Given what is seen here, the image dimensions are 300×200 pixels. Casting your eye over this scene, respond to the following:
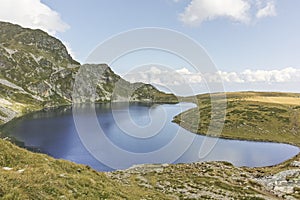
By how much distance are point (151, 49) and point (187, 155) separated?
55.1 m

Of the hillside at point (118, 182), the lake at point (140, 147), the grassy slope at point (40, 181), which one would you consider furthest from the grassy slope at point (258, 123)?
the grassy slope at point (40, 181)

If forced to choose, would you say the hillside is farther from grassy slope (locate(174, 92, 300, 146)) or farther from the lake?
grassy slope (locate(174, 92, 300, 146))

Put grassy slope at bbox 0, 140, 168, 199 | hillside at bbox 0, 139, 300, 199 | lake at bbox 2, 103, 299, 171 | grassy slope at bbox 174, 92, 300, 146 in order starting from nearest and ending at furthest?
grassy slope at bbox 0, 140, 168, 199 < hillside at bbox 0, 139, 300, 199 < lake at bbox 2, 103, 299, 171 < grassy slope at bbox 174, 92, 300, 146

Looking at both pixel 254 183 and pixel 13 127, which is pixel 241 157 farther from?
pixel 13 127

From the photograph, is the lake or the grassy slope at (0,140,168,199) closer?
the grassy slope at (0,140,168,199)

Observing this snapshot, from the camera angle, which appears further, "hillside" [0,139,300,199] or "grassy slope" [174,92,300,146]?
"grassy slope" [174,92,300,146]

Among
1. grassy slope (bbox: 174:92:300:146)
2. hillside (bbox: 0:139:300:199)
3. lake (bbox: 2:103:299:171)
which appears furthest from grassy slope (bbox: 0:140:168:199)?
grassy slope (bbox: 174:92:300:146)

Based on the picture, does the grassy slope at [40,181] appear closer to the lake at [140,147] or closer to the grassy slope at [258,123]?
the lake at [140,147]

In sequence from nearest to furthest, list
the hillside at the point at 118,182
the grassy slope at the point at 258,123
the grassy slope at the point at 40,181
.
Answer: the grassy slope at the point at 40,181
the hillside at the point at 118,182
the grassy slope at the point at 258,123

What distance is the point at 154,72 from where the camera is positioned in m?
51.0

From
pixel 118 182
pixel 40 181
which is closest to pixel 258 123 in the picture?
pixel 118 182

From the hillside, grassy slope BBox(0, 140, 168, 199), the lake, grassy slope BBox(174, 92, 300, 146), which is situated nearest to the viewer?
grassy slope BBox(0, 140, 168, 199)

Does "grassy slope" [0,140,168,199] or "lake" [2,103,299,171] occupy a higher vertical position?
"grassy slope" [0,140,168,199]

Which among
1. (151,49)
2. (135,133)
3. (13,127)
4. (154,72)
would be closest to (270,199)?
(154,72)
